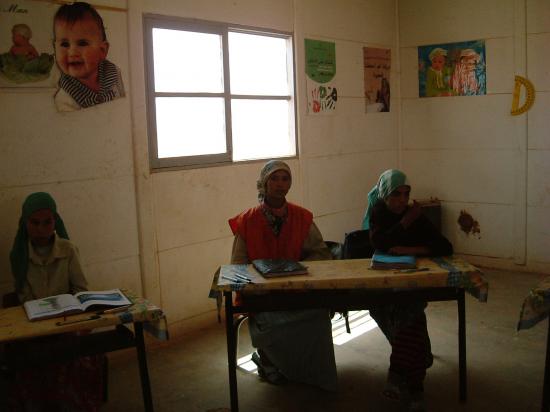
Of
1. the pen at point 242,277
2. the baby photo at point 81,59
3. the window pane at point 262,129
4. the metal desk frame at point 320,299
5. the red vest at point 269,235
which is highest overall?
the baby photo at point 81,59

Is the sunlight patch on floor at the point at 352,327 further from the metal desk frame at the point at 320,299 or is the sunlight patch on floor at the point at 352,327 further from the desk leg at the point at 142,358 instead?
the desk leg at the point at 142,358

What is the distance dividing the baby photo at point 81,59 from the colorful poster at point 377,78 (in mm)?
2862

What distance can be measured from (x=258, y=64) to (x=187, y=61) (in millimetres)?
727

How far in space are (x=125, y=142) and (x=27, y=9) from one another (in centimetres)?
93

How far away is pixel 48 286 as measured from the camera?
3.06m

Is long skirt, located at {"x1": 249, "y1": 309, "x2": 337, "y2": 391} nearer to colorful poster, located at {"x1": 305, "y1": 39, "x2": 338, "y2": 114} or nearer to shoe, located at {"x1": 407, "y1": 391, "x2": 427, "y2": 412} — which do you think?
shoe, located at {"x1": 407, "y1": 391, "x2": 427, "y2": 412}

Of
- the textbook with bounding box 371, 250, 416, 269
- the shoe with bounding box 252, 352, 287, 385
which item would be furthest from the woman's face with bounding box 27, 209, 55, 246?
the textbook with bounding box 371, 250, 416, 269

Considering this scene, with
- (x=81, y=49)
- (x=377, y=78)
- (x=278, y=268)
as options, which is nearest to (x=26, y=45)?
(x=81, y=49)

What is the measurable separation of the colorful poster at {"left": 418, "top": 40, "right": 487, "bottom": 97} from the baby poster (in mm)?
3830

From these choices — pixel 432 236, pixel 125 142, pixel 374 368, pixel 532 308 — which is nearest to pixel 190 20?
pixel 125 142

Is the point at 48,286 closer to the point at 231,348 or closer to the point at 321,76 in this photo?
the point at 231,348

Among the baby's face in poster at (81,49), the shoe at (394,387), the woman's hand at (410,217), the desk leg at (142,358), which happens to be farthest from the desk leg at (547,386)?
the baby's face in poster at (81,49)

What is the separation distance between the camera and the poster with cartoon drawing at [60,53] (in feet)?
10.6

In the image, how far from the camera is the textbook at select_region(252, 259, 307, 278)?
2.90 metres
